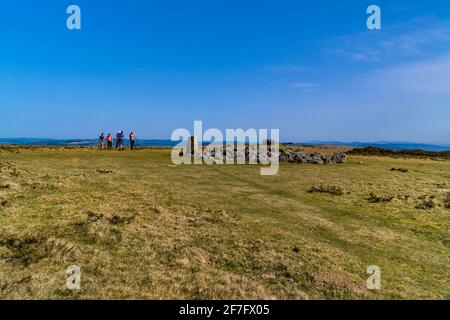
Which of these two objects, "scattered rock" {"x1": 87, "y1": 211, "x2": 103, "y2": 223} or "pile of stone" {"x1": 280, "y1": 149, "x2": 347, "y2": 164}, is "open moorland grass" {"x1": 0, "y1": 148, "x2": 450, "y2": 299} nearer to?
"scattered rock" {"x1": 87, "y1": 211, "x2": 103, "y2": 223}

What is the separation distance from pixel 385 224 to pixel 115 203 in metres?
14.4

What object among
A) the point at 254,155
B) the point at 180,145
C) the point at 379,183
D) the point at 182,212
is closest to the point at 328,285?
the point at 182,212

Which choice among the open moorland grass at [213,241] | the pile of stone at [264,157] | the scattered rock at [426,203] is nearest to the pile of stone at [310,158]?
the pile of stone at [264,157]

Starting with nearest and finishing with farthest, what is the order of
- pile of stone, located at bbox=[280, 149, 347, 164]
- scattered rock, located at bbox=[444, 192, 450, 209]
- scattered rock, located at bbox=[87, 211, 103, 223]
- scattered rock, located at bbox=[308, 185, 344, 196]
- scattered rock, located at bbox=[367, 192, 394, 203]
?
scattered rock, located at bbox=[87, 211, 103, 223], scattered rock, located at bbox=[444, 192, 450, 209], scattered rock, located at bbox=[367, 192, 394, 203], scattered rock, located at bbox=[308, 185, 344, 196], pile of stone, located at bbox=[280, 149, 347, 164]

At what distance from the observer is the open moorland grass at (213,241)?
9.14m

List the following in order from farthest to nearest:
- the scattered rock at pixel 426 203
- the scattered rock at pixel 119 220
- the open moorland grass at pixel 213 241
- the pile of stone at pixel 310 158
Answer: the pile of stone at pixel 310 158 < the scattered rock at pixel 426 203 < the scattered rock at pixel 119 220 < the open moorland grass at pixel 213 241

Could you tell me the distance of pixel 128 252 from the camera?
11.3 metres

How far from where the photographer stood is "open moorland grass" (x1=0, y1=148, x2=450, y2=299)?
30.0 feet

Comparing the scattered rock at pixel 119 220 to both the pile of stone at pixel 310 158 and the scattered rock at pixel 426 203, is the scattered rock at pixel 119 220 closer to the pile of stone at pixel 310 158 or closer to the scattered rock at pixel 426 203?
Answer: the scattered rock at pixel 426 203

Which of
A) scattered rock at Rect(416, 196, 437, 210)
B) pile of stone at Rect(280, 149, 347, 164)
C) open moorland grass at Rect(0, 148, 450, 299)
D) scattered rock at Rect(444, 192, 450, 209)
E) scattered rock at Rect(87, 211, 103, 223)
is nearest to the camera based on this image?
open moorland grass at Rect(0, 148, 450, 299)

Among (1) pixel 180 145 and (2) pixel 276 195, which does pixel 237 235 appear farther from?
(1) pixel 180 145

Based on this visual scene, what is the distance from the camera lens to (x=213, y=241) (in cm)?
1272

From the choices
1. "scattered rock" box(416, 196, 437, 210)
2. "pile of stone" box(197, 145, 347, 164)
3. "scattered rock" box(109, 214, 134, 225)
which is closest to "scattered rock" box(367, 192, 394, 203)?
"scattered rock" box(416, 196, 437, 210)

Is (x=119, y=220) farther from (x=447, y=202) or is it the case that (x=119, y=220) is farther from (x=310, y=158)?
(x=310, y=158)
